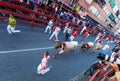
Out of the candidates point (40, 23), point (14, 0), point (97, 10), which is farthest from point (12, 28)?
point (97, 10)

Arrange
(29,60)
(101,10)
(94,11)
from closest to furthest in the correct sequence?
1. (29,60)
2. (94,11)
3. (101,10)

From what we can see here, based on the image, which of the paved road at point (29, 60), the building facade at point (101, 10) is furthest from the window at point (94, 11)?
the paved road at point (29, 60)

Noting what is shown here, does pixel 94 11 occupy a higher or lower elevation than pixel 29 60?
higher

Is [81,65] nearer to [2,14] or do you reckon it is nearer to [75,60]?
[75,60]

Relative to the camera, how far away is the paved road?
11945 mm

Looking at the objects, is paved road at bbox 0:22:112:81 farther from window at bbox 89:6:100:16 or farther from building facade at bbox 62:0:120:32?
window at bbox 89:6:100:16

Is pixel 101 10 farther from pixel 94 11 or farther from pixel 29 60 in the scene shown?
pixel 29 60

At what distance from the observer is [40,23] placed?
2452 cm

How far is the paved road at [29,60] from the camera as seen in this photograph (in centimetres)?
1195

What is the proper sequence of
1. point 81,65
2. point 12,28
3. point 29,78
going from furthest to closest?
point 81,65
point 12,28
point 29,78

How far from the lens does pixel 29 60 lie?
550 inches

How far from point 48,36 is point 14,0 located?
4.58 meters

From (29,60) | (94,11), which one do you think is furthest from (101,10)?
(29,60)

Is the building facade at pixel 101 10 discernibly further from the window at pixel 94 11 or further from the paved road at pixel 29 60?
the paved road at pixel 29 60
